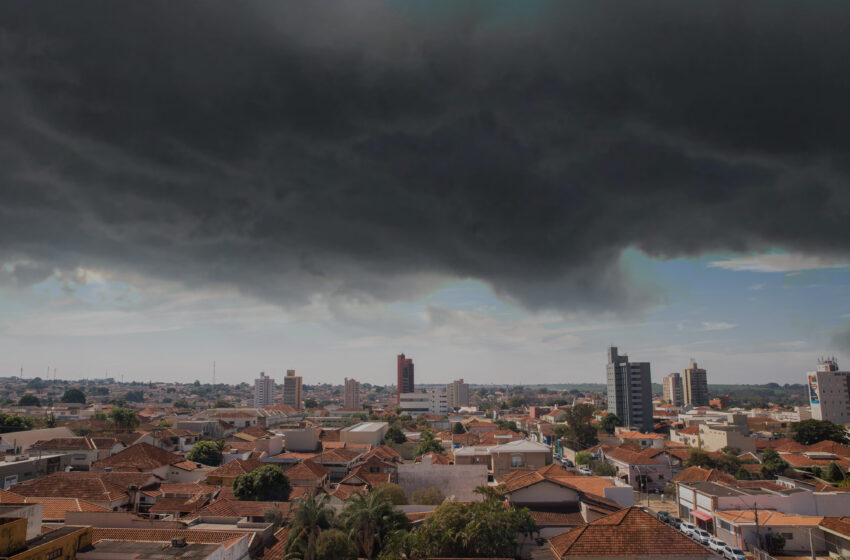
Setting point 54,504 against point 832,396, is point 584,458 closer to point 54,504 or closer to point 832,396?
point 54,504

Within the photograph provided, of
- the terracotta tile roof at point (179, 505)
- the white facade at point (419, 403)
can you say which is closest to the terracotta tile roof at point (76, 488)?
the terracotta tile roof at point (179, 505)

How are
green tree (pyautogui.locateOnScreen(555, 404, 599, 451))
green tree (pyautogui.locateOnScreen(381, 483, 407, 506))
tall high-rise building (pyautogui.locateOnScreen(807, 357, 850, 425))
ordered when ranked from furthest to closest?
tall high-rise building (pyautogui.locateOnScreen(807, 357, 850, 425)) → green tree (pyautogui.locateOnScreen(555, 404, 599, 451)) → green tree (pyautogui.locateOnScreen(381, 483, 407, 506))

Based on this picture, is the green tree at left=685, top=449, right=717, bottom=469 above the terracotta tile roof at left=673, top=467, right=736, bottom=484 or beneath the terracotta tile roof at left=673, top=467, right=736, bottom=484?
beneath

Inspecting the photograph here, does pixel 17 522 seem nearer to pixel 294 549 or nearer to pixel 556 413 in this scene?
pixel 294 549

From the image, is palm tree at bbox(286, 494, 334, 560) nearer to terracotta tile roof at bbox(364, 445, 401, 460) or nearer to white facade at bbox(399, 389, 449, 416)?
terracotta tile roof at bbox(364, 445, 401, 460)

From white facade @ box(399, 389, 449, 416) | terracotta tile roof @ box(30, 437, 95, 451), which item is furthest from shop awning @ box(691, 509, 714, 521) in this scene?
white facade @ box(399, 389, 449, 416)

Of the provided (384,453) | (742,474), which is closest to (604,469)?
(742,474)
